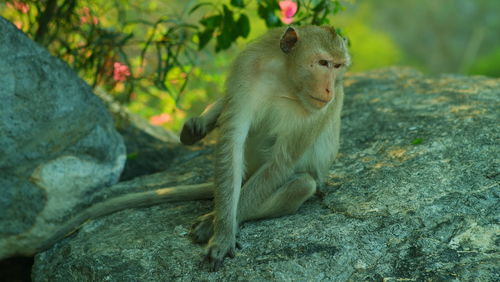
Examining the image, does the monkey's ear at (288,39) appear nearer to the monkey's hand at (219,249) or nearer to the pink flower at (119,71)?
the monkey's hand at (219,249)

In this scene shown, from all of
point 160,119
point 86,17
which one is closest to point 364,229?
point 86,17

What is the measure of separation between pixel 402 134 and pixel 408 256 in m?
1.63

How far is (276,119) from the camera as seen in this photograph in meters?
3.23

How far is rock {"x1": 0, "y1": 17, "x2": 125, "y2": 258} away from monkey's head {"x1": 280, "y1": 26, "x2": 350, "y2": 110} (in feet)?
4.89

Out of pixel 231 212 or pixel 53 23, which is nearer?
pixel 231 212

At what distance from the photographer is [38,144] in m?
3.54

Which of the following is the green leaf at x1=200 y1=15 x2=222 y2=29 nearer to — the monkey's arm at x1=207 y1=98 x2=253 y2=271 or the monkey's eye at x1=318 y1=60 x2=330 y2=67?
the monkey's arm at x1=207 y1=98 x2=253 y2=271

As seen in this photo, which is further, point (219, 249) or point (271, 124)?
point (271, 124)

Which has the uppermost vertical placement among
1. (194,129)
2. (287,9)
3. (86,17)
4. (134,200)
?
(287,9)

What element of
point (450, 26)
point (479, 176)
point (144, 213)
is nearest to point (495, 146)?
point (479, 176)

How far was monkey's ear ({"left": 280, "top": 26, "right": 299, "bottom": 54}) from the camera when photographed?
10.1 ft

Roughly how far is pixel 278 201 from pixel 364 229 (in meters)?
0.52

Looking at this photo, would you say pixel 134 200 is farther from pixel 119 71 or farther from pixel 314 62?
pixel 119 71

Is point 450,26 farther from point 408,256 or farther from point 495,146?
point 408,256
